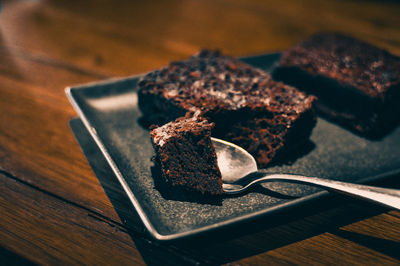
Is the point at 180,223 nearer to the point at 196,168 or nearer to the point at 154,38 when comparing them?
the point at 196,168

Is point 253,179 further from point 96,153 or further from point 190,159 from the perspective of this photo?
point 96,153

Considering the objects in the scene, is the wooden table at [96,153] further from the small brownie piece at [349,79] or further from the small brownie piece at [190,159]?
the small brownie piece at [349,79]

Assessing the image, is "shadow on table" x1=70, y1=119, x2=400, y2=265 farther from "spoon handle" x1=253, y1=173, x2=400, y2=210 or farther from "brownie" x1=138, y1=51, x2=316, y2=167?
"brownie" x1=138, y1=51, x2=316, y2=167

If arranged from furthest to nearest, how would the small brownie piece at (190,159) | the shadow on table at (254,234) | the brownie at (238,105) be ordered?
the brownie at (238,105)
the small brownie piece at (190,159)
the shadow on table at (254,234)

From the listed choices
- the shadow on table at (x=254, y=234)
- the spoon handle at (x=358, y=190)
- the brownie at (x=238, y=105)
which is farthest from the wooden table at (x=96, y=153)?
the brownie at (x=238, y=105)

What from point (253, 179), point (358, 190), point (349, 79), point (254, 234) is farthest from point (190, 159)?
point (349, 79)

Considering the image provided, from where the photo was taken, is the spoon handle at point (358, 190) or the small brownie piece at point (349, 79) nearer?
the spoon handle at point (358, 190)

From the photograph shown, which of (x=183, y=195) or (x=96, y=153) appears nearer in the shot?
(x=183, y=195)
